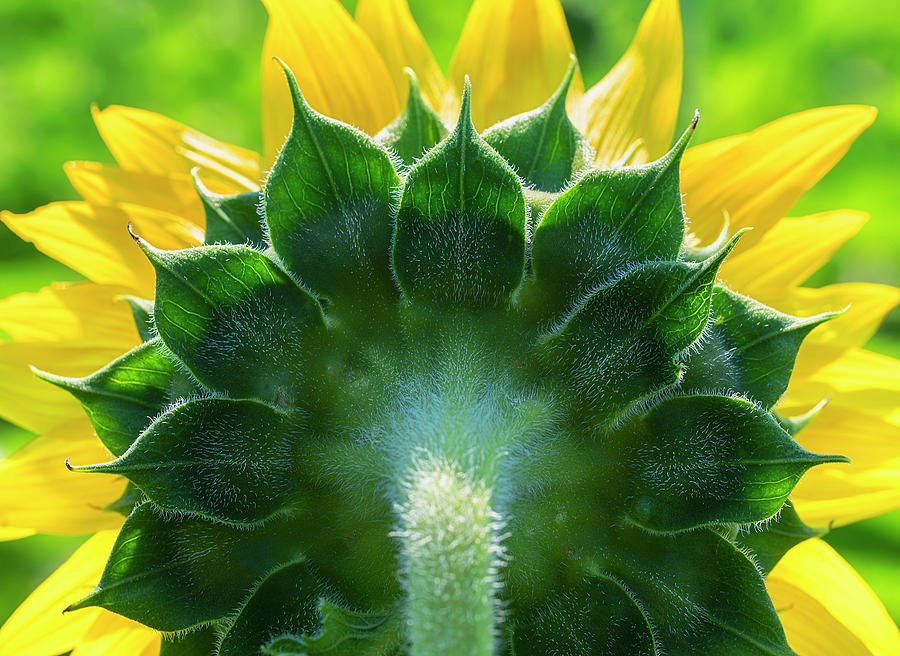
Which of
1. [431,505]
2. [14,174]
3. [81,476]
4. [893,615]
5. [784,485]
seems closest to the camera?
[431,505]

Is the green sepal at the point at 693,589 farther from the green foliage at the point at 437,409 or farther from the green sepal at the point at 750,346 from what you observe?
the green sepal at the point at 750,346

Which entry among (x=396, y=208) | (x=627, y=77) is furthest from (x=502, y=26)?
(x=396, y=208)

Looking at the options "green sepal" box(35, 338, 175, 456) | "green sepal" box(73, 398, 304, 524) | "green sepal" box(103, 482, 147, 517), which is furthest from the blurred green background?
"green sepal" box(73, 398, 304, 524)

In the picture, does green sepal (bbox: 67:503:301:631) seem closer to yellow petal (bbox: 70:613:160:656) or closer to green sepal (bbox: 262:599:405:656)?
green sepal (bbox: 262:599:405:656)

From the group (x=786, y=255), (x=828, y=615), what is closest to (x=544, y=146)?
(x=786, y=255)

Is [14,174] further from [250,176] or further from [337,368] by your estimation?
[337,368]

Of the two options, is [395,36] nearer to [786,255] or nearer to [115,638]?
[786,255]

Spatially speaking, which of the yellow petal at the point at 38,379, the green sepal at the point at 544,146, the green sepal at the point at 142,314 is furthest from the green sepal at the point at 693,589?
the yellow petal at the point at 38,379
